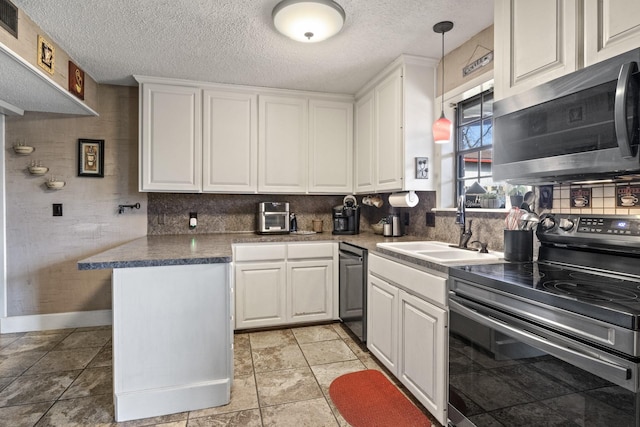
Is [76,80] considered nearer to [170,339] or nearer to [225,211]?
[225,211]

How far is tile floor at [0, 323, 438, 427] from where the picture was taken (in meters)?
1.85

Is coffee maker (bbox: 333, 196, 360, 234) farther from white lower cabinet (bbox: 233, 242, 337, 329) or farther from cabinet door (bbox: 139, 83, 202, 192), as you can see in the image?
cabinet door (bbox: 139, 83, 202, 192)

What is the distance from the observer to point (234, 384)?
220 centimetres

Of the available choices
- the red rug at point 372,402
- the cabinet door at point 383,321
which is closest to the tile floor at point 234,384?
the red rug at point 372,402

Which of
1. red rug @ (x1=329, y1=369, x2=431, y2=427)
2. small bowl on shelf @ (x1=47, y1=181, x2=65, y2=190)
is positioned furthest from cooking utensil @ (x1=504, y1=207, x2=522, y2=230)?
small bowl on shelf @ (x1=47, y1=181, x2=65, y2=190)

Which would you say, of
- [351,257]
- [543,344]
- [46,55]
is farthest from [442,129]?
[46,55]

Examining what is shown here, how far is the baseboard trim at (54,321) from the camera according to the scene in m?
3.13

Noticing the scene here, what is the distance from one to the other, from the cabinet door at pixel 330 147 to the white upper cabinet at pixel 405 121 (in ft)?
1.88

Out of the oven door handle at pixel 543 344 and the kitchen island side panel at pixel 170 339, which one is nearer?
the oven door handle at pixel 543 344

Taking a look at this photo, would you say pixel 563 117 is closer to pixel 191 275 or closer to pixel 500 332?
pixel 500 332

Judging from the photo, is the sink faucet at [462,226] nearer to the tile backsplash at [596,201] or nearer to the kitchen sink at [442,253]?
the kitchen sink at [442,253]

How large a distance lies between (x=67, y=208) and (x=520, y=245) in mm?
3719

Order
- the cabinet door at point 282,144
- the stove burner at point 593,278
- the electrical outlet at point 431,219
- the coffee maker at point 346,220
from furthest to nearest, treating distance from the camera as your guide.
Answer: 1. the coffee maker at point 346,220
2. the cabinet door at point 282,144
3. the electrical outlet at point 431,219
4. the stove burner at point 593,278

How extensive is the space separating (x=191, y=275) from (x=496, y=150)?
175 centimetres
